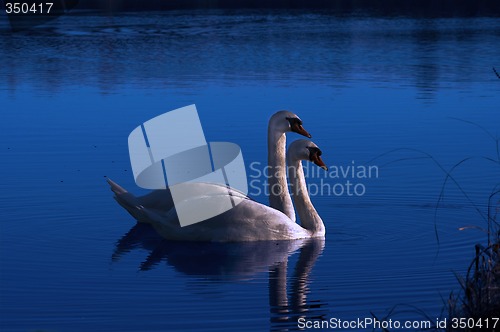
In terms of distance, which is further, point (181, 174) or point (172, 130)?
point (172, 130)

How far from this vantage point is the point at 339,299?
802 cm

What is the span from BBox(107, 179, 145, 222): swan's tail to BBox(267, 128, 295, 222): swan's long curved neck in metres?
1.32

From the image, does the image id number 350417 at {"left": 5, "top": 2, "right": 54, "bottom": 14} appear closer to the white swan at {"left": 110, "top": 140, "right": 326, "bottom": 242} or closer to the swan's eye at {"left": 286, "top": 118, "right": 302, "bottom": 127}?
the swan's eye at {"left": 286, "top": 118, "right": 302, "bottom": 127}

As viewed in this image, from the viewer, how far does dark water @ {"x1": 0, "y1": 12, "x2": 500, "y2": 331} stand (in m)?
8.05

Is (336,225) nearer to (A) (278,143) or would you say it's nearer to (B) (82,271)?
(A) (278,143)

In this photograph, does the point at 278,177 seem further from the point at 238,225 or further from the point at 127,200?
the point at 127,200

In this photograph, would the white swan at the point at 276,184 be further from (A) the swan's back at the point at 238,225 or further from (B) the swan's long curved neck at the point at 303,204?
(A) the swan's back at the point at 238,225

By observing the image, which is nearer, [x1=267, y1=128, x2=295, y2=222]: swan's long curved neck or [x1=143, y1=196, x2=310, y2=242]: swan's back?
[x1=143, y1=196, x2=310, y2=242]: swan's back

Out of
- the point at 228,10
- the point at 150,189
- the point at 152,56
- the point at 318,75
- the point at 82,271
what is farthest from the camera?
the point at 228,10

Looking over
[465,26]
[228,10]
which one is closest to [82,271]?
[465,26]

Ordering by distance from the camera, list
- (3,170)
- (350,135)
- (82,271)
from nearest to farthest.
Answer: (82,271) → (3,170) → (350,135)

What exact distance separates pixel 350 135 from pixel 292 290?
7582mm
